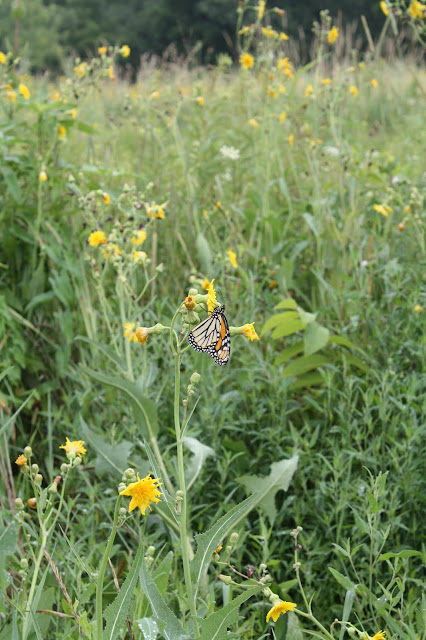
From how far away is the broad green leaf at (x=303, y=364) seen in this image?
2072 millimetres

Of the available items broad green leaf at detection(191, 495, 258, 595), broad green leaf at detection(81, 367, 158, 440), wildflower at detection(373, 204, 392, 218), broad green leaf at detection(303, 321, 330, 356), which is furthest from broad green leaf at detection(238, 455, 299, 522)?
wildflower at detection(373, 204, 392, 218)

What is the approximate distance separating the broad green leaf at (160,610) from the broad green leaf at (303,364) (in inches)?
42.5

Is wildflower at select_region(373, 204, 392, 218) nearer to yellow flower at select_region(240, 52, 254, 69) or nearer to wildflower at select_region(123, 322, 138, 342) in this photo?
wildflower at select_region(123, 322, 138, 342)

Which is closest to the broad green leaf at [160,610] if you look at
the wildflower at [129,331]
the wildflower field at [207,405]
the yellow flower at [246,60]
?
the wildflower field at [207,405]

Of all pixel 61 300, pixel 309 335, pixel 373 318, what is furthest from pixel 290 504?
pixel 61 300

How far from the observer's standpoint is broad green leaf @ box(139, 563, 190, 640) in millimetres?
1050

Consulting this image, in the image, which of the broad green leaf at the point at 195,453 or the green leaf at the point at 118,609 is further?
the broad green leaf at the point at 195,453

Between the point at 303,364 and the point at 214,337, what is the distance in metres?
0.88

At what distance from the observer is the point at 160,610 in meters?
1.06

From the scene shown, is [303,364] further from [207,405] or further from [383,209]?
[383,209]

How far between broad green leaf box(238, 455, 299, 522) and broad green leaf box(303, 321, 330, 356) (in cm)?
38

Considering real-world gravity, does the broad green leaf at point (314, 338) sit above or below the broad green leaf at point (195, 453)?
above

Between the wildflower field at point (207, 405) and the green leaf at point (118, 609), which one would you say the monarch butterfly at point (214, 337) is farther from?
the green leaf at point (118, 609)

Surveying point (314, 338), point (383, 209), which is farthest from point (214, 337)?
point (383, 209)
